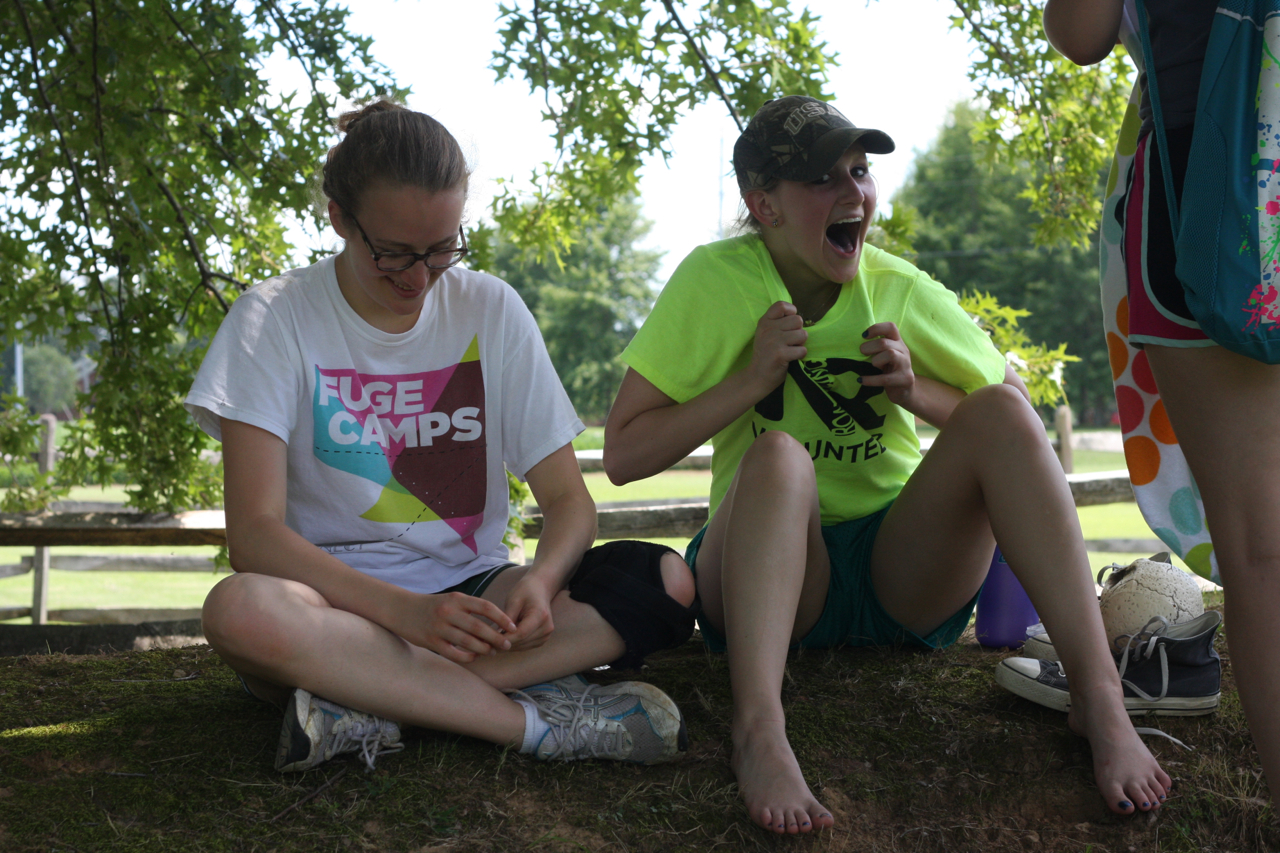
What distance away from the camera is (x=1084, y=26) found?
153 centimetres

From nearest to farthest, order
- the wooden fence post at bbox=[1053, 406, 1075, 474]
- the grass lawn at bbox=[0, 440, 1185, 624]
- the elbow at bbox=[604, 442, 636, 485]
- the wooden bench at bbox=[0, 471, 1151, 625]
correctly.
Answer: the elbow at bbox=[604, 442, 636, 485]
the wooden bench at bbox=[0, 471, 1151, 625]
the wooden fence post at bbox=[1053, 406, 1075, 474]
the grass lawn at bbox=[0, 440, 1185, 624]

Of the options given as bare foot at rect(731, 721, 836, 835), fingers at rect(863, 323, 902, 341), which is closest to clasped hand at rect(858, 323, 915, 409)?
fingers at rect(863, 323, 902, 341)

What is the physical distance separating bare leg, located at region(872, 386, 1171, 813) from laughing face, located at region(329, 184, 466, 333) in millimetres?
992

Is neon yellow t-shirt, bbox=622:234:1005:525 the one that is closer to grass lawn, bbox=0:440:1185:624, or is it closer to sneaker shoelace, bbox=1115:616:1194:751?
sneaker shoelace, bbox=1115:616:1194:751

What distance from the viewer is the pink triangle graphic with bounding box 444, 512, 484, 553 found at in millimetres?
1936

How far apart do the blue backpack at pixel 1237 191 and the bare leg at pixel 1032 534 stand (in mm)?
470

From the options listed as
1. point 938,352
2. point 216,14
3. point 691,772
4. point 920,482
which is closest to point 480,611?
point 691,772

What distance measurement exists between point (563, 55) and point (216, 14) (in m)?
1.09

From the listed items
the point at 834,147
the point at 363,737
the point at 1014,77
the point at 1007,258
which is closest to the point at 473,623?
the point at 363,737

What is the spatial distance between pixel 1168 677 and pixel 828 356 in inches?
34.7

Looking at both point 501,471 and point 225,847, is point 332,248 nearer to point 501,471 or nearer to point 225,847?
point 501,471

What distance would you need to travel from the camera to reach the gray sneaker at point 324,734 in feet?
5.21

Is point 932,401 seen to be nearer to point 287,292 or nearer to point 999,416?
point 999,416

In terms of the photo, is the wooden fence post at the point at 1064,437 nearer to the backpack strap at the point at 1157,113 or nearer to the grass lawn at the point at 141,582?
the grass lawn at the point at 141,582
